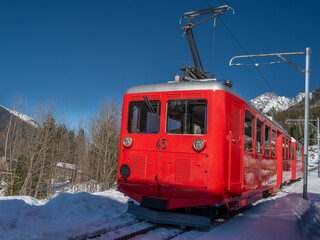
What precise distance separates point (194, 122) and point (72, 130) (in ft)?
63.3

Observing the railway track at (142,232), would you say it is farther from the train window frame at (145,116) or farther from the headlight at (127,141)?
the train window frame at (145,116)

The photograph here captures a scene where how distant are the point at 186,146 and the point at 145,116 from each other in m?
1.25

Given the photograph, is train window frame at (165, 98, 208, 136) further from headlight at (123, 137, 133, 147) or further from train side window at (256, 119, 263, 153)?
train side window at (256, 119, 263, 153)

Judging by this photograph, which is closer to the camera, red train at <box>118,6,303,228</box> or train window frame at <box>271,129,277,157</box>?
red train at <box>118,6,303,228</box>

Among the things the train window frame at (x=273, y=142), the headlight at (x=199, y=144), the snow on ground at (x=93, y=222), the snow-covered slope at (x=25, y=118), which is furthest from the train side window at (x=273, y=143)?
the snow-covered slope at (x=25, y=118)

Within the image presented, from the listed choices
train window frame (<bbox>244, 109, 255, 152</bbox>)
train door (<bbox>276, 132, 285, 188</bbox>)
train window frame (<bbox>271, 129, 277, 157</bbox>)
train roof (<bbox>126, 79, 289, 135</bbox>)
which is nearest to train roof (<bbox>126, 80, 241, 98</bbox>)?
train roof (<bbox>126, 79, 289, 135</bbox>)

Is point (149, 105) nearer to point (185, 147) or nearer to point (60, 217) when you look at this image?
point (185, 147)

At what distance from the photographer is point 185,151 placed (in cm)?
562

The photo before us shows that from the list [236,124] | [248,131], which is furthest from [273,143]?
[236,124]

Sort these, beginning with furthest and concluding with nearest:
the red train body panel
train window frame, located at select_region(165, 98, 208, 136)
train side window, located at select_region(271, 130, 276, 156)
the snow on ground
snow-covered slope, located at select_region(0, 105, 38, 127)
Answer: snow-covered slope, located at select_region(0, 105, 38, 127) < train side window, located at select_region(271, 130, 276, 156) < train window frame, located at select_region(165, 98, 208, 136) < the red train body panel < the snow on ground

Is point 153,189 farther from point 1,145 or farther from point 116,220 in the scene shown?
point 1,145

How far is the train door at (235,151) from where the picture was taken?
5660 millimetres

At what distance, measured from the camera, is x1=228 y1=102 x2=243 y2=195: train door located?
5660 millimetres

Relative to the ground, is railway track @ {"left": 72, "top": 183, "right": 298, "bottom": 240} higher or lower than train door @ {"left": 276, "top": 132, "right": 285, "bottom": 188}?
lower
